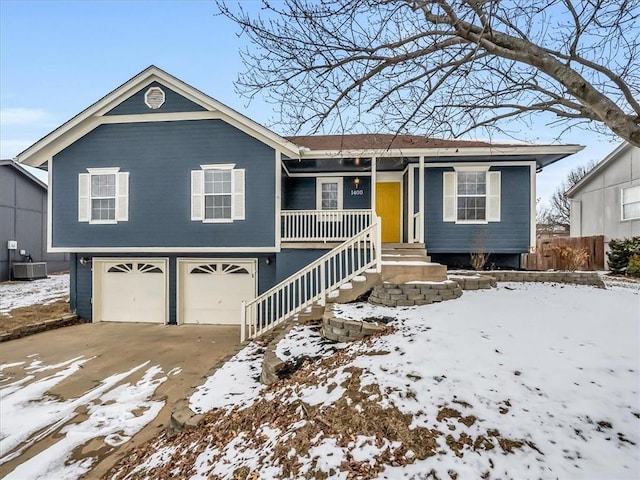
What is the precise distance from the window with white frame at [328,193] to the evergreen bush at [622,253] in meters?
10.1


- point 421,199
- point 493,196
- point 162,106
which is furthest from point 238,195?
point 493,196

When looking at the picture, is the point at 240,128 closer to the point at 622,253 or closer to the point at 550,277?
the point at 550,277

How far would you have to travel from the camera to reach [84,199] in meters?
9.66

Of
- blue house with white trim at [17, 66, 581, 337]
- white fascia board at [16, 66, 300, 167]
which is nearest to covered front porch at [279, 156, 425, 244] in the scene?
blue house with white trim at [17, 66, 581, 337]

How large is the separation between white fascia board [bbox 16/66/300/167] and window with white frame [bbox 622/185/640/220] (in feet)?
47.8

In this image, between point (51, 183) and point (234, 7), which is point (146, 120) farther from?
point (234, 7)

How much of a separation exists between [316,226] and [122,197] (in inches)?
215

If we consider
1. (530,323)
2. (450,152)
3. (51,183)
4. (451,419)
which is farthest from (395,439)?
(51,183)

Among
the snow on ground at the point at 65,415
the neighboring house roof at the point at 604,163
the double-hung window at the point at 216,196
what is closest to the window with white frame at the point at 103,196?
the double-hung window at the point at 216,196

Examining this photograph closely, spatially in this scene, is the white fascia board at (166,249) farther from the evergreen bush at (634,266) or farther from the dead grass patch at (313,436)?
the evergreen bush at (634,266)

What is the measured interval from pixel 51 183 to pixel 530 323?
11.9 metres

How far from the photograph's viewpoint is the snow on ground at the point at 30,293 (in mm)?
11086

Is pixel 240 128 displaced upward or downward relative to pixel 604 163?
downward

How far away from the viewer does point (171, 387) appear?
5480mm
